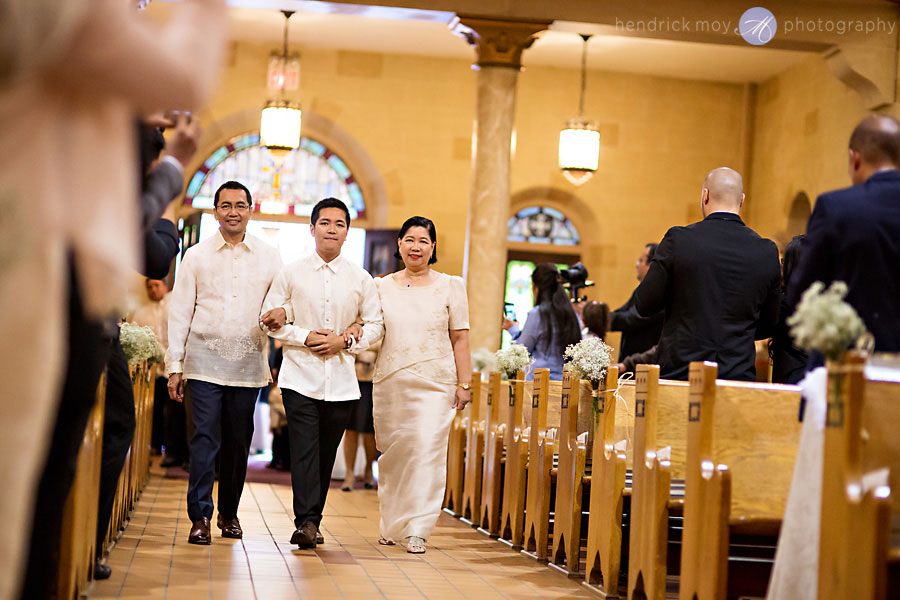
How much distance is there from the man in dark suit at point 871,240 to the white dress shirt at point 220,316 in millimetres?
3250

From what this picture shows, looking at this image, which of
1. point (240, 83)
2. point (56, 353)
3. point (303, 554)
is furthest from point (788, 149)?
point (56, 353)

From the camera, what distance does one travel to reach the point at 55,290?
6.59 ft

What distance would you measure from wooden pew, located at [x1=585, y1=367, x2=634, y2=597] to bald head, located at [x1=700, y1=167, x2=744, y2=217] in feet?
2.98

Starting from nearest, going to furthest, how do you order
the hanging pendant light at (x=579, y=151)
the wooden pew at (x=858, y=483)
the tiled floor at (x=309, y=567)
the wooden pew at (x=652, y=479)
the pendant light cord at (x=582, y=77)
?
the wooden pew at (x=858, y=483)
the wooden pew at (x=652, y=479)
the tiled floor at (x=309, y=567)
the hanging pendant light at (x=579, y=151)
the pendant light cord at (x=582, y=77)

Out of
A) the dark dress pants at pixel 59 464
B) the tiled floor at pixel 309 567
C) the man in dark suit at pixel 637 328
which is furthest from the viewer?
the man in dark suit at pixel 637 328

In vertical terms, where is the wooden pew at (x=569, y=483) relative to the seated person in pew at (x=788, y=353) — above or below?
below

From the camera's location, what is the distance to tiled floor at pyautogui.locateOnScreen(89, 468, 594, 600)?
4555 millimetres

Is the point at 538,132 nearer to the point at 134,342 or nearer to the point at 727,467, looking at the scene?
the point at 134,342

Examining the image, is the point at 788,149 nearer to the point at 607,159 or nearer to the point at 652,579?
the point at 607,159

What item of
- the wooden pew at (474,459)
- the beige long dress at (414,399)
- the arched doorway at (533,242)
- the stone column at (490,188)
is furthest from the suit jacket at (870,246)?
the arched doorway at (533,242)

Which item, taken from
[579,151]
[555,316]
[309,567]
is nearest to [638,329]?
[555,316]

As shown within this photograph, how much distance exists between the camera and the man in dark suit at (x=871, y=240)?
3559 mm

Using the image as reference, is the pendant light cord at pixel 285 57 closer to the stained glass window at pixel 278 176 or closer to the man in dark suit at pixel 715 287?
the stained glass window at pixel 278 176

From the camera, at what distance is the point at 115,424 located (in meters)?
4.54
